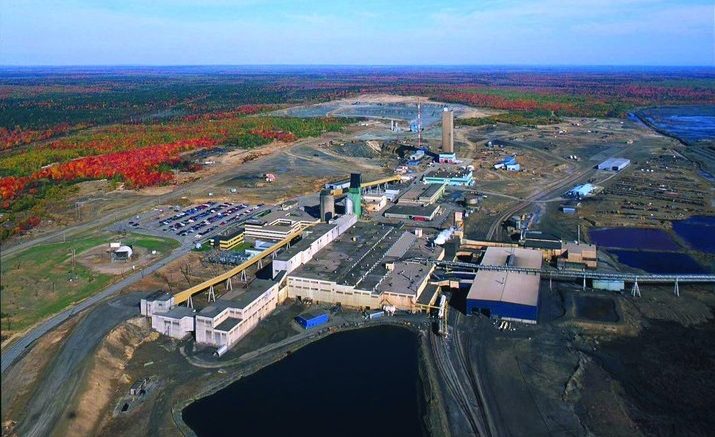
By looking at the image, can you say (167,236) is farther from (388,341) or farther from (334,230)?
(388,341)

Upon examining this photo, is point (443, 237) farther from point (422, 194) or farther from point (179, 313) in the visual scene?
point (179, 313)

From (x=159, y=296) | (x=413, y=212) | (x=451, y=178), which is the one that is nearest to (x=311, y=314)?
(x=159, y=296)

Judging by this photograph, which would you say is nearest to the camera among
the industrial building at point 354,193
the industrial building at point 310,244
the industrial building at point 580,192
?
the industrial building at point 310,244

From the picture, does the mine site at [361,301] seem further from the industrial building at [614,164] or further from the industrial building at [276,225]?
the industrial building at [614,164]

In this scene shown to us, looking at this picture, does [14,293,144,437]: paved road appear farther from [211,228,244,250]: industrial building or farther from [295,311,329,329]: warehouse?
[211,228,244,250]: industrial building

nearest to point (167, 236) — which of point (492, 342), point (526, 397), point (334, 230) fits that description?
point (334, 230)

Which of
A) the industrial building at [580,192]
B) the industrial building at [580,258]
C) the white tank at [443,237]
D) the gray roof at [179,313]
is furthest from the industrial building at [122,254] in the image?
the industrial building at [580,192]

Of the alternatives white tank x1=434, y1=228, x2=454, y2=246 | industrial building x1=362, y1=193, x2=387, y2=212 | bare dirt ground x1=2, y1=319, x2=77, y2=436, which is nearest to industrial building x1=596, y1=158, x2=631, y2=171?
industrial building x1=362, y1=193, x2=387, y2=212
